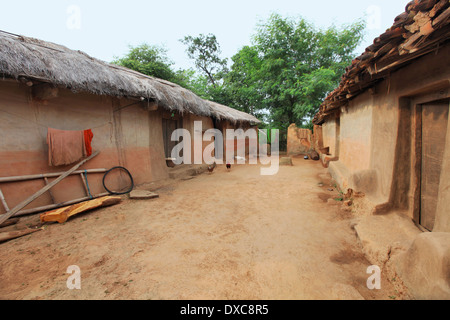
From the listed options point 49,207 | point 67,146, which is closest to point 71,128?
point 67,146

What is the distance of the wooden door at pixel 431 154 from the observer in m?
2.39

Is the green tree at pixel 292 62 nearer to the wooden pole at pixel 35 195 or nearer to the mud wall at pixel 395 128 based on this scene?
the mud wall at pixel 395 128

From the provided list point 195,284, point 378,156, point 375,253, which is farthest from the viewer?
point 378,156

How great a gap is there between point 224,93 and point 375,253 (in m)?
16.1

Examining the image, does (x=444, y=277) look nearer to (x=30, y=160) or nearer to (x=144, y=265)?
(x=144, y=265)

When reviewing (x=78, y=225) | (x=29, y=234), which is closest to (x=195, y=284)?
(x=78, y=225)

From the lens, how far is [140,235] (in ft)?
10.3

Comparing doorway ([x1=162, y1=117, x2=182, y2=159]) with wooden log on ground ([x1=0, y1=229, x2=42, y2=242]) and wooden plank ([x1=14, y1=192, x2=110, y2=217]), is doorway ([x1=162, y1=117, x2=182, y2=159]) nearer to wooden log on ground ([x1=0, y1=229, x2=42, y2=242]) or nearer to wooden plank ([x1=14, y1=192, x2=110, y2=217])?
wooden plank ([x1=14, y1=192, x2=110, y2=217])

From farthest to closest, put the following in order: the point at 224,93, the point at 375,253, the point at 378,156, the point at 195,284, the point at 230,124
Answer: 1. the point at 224,93
2. the point at 230,124
3. the point at 378,156
4. the point at 375,253
5. the point at 195,284

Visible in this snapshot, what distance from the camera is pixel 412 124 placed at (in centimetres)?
284

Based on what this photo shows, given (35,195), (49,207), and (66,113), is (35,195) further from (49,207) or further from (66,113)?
(66,113)

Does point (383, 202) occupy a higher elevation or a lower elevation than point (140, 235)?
higher

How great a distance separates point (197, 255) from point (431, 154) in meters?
3.18
